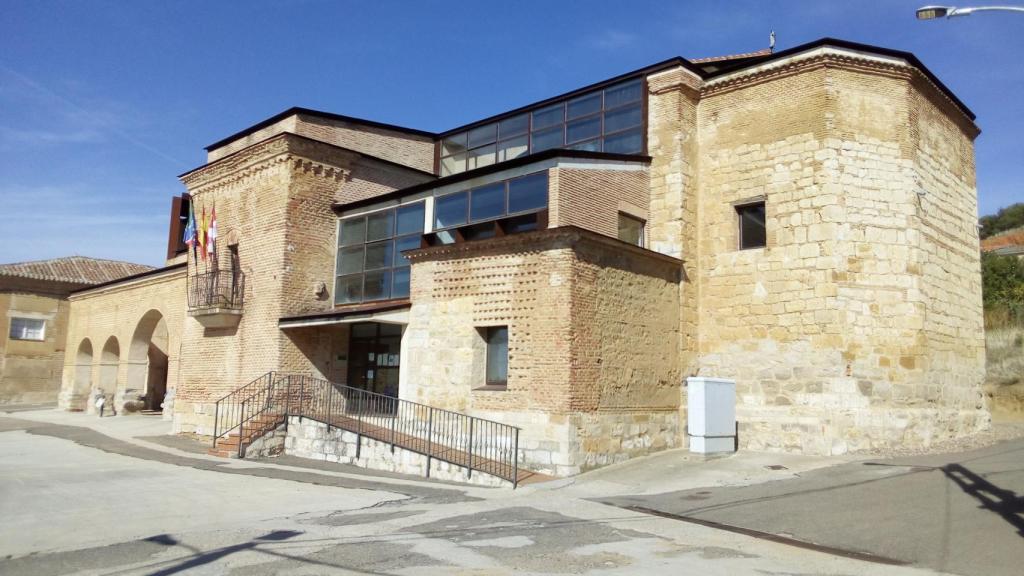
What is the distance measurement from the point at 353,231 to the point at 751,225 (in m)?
11.0

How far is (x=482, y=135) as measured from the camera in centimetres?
2339

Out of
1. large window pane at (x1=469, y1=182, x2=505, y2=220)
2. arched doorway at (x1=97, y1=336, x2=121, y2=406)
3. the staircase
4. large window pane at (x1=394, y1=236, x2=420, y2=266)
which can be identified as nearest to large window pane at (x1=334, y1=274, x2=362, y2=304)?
large window pane at (x1=394, y1=236, x2=420, y2=266)

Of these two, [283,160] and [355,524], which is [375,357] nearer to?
[283,160]

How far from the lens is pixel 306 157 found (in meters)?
21.0

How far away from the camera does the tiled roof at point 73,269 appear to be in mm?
36844

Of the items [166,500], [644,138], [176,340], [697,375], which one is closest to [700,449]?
[697,375]

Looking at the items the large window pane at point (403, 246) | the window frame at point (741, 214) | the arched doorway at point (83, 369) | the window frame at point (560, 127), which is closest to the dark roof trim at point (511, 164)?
the large window pane at point (403, 246)

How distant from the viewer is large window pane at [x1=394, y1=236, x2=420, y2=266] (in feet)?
64.1

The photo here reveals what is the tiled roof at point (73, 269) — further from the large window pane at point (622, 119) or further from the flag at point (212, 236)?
the large window pane at point (622, 119)

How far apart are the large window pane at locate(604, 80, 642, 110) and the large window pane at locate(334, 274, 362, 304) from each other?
8427 millimetres

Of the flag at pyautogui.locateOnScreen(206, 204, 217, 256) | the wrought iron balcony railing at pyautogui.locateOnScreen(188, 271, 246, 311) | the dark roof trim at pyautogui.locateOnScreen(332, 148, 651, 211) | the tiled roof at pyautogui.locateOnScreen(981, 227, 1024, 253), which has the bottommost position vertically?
the wrought iron balcony railing at pyautogui.locateOnScreen(188, 271, 246, 311)

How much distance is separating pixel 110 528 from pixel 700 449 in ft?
35.6

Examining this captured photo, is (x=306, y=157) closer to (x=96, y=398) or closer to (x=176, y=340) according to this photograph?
(x=176, y=340)

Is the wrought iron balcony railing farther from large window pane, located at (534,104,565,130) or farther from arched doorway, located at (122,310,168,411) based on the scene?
large window pane, located at (534,104,565,130)
